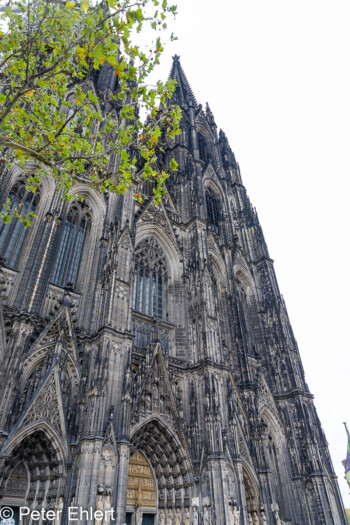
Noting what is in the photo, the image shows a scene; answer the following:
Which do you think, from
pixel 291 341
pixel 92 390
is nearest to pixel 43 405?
pixel 92 390

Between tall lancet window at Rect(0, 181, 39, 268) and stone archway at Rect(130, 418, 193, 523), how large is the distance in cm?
780

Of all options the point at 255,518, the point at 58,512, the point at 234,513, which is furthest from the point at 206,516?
the point at 58,512

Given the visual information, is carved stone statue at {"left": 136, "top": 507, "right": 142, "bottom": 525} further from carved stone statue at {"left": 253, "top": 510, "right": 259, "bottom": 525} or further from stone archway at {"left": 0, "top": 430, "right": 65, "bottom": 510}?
carved stone statue at {"left": 253, "top": 510, "right": 259, "bottom": 525}

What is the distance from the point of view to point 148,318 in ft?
52.7

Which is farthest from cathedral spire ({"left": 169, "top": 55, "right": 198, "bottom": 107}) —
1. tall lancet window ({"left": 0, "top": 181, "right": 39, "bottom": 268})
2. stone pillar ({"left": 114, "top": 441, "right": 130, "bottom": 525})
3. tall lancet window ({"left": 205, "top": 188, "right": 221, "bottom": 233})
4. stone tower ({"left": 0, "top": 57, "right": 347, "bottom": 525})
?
stone pillar ({"left": 114, "top": 441, "right": 130, "bottom": 525})

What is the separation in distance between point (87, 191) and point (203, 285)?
7214mm

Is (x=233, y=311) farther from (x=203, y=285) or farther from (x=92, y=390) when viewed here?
(x=92, y=390)

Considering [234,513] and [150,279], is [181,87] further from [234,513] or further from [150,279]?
[234,513]

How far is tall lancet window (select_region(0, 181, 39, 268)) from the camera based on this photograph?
43.0 ft

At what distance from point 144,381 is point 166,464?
10.4 feet

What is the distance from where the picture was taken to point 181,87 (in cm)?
3491

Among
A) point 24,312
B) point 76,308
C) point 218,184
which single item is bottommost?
point 24,312

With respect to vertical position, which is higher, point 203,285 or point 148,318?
point 203,285

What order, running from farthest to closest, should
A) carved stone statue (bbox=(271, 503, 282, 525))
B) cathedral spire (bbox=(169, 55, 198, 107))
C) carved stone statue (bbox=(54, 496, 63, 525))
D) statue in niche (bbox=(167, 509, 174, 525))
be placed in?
cathedral spire (bbox=(169, 55, 198, 107)), carved stone statue (bbox=(271, 503, 282, 525)), statue in niche (bbox=(167, 509, 174, 525)), carved stone statue (bbox=(54, 496, 63, 525))
